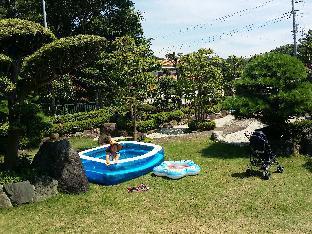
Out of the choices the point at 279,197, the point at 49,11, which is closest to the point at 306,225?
the point at 279,197

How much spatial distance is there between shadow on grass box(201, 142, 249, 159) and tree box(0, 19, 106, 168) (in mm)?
8574

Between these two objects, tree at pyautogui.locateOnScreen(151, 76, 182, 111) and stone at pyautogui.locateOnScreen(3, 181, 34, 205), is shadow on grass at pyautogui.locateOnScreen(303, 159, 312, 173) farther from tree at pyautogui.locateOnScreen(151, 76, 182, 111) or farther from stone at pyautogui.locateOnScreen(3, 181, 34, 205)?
tree at pyautogui.locateOnScreen(151, 76, 182, 111)

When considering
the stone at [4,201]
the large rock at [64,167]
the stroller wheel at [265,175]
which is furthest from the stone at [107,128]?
the stroller wheel at [265,175]

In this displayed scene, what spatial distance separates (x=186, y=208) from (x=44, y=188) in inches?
203

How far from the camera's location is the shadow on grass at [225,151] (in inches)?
760

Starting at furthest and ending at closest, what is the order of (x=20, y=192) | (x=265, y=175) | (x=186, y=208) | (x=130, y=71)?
1. (x=130, y=71)
2. (x=265, y=175)
3. (x=20, y=192)
4. (x=186, y=208)

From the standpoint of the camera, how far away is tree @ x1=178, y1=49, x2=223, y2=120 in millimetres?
27562

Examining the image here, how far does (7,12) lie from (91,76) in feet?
30.2

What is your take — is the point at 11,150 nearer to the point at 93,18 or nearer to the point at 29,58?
the point at 29,58

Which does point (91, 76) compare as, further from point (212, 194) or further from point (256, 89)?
point (212, 194)

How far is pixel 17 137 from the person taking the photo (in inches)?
597

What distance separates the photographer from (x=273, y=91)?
61.6 feet

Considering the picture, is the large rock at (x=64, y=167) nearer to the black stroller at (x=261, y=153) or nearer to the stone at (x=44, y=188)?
the stone at (x=44, y=188)

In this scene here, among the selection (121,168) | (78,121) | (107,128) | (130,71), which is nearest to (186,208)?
(121,168)
